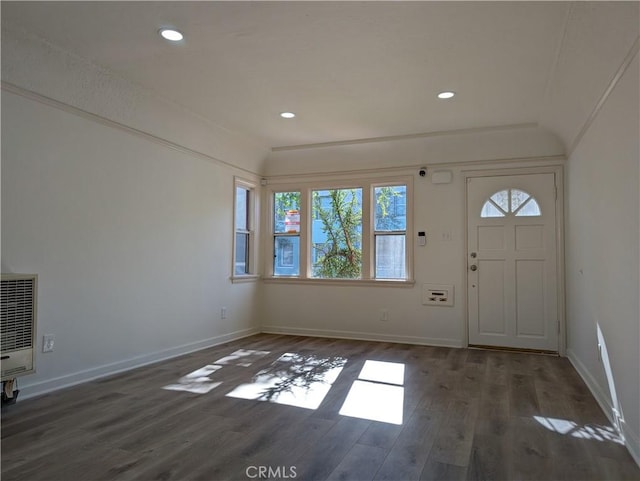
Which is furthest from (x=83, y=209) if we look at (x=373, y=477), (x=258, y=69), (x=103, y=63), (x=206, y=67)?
(x=373, y=477)

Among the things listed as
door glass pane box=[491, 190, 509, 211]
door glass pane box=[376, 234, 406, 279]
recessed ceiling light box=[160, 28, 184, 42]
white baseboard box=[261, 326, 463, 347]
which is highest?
recessed ceiling light box=[160, 28, 184, 42]

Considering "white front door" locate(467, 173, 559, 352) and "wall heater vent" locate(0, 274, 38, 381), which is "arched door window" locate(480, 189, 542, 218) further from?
"wall heater vent" locate(0, 274, 38, 381)

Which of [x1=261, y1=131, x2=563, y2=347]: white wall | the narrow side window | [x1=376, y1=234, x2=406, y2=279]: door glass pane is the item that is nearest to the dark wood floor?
[x1=261, y1=131, x2=563, y2=347]: white wall

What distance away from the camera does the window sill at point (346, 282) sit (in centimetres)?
563

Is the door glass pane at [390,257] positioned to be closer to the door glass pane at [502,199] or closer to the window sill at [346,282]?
the window sill at [346,282]

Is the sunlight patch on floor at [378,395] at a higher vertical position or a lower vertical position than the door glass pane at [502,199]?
lower

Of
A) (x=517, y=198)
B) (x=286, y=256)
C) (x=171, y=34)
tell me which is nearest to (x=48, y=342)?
(x=171, y=34)

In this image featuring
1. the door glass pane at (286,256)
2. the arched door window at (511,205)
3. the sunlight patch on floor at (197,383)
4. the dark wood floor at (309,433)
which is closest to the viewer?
the dark wood floor at (309,433)

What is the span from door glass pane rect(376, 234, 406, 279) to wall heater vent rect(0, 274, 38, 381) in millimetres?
4020

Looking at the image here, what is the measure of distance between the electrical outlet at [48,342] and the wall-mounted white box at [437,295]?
4050 mm

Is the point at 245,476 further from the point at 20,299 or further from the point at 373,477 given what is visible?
the point at 20,299

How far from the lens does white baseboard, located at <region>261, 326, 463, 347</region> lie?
5.41 m

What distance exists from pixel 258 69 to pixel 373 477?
306cm

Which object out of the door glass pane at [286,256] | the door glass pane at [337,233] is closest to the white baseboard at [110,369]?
the door glass pane at [286,256]
